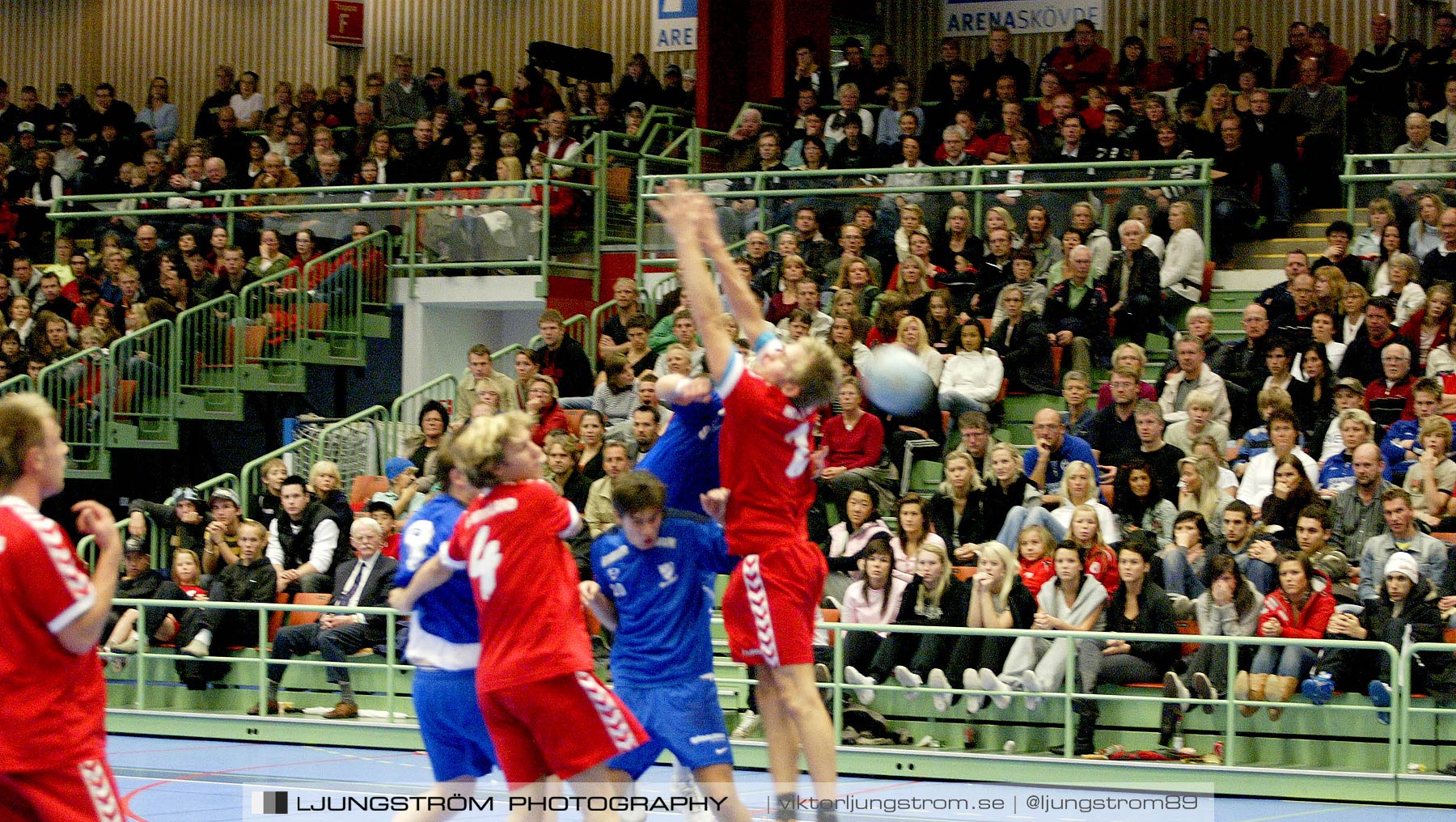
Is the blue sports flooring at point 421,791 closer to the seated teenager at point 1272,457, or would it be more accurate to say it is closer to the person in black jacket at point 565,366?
Result: the seated teenager at point 1272,457

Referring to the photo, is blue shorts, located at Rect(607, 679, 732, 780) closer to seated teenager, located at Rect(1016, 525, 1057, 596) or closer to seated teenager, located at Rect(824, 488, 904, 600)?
seated teenager, located at Rect(1016, 525, 1057, 596)

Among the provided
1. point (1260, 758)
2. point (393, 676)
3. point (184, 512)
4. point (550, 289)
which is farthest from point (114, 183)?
point (1260, 758)

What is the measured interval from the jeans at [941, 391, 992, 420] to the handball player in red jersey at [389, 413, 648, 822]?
24.9ft

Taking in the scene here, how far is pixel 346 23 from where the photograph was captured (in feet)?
81.9

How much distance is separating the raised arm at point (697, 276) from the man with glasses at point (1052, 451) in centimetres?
596

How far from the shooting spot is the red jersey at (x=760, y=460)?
6.56 meters

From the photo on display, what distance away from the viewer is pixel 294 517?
13633 mm

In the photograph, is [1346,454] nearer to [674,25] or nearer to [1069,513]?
[1069,513]

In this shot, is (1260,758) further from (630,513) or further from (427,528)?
(427,528)

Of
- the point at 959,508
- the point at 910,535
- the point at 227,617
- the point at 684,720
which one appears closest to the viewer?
the point at 684,720

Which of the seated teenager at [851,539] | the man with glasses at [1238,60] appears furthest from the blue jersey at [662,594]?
the man with glasses at [1238,60]

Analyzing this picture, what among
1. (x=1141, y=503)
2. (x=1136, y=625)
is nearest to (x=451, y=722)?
(x=1136, y=625)

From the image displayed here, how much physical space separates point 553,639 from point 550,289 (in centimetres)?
1184

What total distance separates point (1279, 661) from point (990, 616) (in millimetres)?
1697
